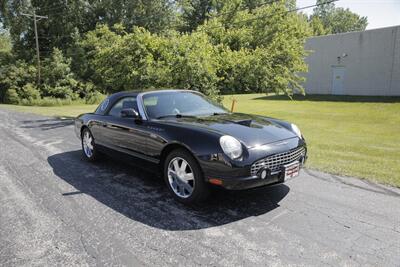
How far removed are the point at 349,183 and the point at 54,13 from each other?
34.6 metres

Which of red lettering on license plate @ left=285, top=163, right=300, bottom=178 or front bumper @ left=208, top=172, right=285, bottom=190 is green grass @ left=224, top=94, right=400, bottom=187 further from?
front bumper @ left=208, top=172, right=285, bottom=190

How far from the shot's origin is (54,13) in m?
32.3

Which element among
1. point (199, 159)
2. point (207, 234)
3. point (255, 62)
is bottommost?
point (207, 234)

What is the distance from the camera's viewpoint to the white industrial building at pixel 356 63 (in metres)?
22.2

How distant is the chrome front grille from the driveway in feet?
1.80

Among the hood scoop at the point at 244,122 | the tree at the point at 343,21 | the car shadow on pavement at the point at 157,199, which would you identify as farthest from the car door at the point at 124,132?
the tree at the point at 343,21

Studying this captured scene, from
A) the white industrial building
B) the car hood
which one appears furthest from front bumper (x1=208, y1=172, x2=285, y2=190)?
the white industrial building

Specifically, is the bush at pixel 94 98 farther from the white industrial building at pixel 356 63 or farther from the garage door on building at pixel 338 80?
the garage door on building at pixel 338 80

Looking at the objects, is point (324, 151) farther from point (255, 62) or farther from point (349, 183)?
point (255, 62)

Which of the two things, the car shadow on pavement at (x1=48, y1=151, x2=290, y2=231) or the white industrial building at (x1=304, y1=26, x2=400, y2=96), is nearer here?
the car shadow on pavement at (x1=48, y1=151, x2=290, y2=231)

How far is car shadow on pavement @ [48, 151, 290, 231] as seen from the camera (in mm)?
3732

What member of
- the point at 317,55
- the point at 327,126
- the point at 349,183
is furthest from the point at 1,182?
the point at 317,55

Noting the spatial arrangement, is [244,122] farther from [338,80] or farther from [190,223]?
[338,80]

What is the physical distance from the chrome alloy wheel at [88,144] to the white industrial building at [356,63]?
2137 centimetres
